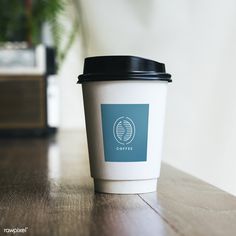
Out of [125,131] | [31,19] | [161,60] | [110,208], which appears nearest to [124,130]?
[125,131]

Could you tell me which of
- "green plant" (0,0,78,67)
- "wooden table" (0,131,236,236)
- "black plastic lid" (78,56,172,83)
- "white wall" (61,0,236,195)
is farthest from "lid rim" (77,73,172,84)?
"green plant" (0,0,78,67)

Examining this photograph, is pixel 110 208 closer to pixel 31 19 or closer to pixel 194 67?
pixel 194 67

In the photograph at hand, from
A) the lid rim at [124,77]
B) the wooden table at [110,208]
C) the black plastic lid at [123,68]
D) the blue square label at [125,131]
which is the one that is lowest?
the wooden table at [110,208]

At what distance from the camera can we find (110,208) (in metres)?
0.63

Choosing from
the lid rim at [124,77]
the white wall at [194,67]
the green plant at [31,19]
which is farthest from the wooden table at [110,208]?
the green plant at [31,19]

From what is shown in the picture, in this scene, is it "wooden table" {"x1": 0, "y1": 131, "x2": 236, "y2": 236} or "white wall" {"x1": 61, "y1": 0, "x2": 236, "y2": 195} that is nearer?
"wooden table" {"x1": 0, "y1": 131, "x2": 236, "y2": 236}

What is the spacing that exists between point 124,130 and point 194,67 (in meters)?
0.78

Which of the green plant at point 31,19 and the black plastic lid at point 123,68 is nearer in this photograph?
the black plastic lid at point 123,68

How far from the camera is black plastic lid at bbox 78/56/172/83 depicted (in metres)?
0.70

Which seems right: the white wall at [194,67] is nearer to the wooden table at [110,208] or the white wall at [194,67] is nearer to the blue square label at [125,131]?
the wooden table at [110,208]

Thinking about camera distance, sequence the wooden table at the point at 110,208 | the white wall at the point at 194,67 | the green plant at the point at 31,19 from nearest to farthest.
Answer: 1. the wooden table at the point at 110,208
2. the white wall at the point at 194,67
3. the green plant at the point at 31,19

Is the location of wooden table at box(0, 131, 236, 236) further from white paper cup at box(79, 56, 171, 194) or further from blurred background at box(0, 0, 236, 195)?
blurred background at box(0, 0, 236, 195)

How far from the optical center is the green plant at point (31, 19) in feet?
9.09

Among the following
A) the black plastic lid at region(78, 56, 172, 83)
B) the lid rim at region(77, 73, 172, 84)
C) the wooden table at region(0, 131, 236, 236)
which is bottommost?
the wooden table at region(0, 131, 236, 236)
